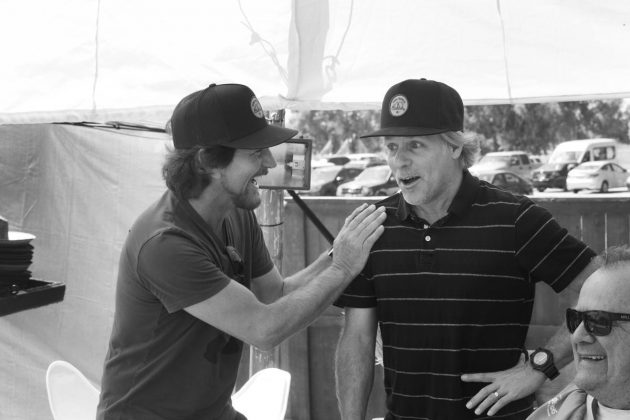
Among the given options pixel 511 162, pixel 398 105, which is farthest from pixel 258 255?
pixel 511 162

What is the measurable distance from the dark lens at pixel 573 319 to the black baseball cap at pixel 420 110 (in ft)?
2.06

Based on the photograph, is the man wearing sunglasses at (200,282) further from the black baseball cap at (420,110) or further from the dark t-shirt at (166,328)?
the black baseball cap at (420,110)

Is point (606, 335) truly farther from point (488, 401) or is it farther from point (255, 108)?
point (255, 108)

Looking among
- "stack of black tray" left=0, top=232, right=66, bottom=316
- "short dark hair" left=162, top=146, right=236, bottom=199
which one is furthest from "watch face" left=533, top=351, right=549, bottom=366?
"stack of black tray" left=0, top=232, right=66, bottom=316

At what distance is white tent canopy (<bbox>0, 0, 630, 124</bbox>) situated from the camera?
2.83 m

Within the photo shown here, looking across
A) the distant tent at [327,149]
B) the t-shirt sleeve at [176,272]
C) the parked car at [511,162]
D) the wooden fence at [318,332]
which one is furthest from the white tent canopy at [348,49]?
the distant tent at [327,149]

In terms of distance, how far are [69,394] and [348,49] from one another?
66.1 inches

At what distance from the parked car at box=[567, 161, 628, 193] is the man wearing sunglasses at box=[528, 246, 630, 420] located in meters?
20.2

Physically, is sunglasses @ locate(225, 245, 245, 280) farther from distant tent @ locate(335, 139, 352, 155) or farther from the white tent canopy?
distant tent @ locate(335, 139, 352, 155)

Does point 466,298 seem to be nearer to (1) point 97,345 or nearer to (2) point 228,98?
(2) point 228,98

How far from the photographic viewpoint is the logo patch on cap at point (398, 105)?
7.72 ft

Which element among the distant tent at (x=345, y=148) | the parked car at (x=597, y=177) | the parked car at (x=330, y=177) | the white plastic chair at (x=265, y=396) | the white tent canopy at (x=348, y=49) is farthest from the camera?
the distant tent at (x=345, y=148)

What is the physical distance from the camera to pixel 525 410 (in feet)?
7.72

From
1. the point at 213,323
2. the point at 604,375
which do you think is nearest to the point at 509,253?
the point at 604,375
